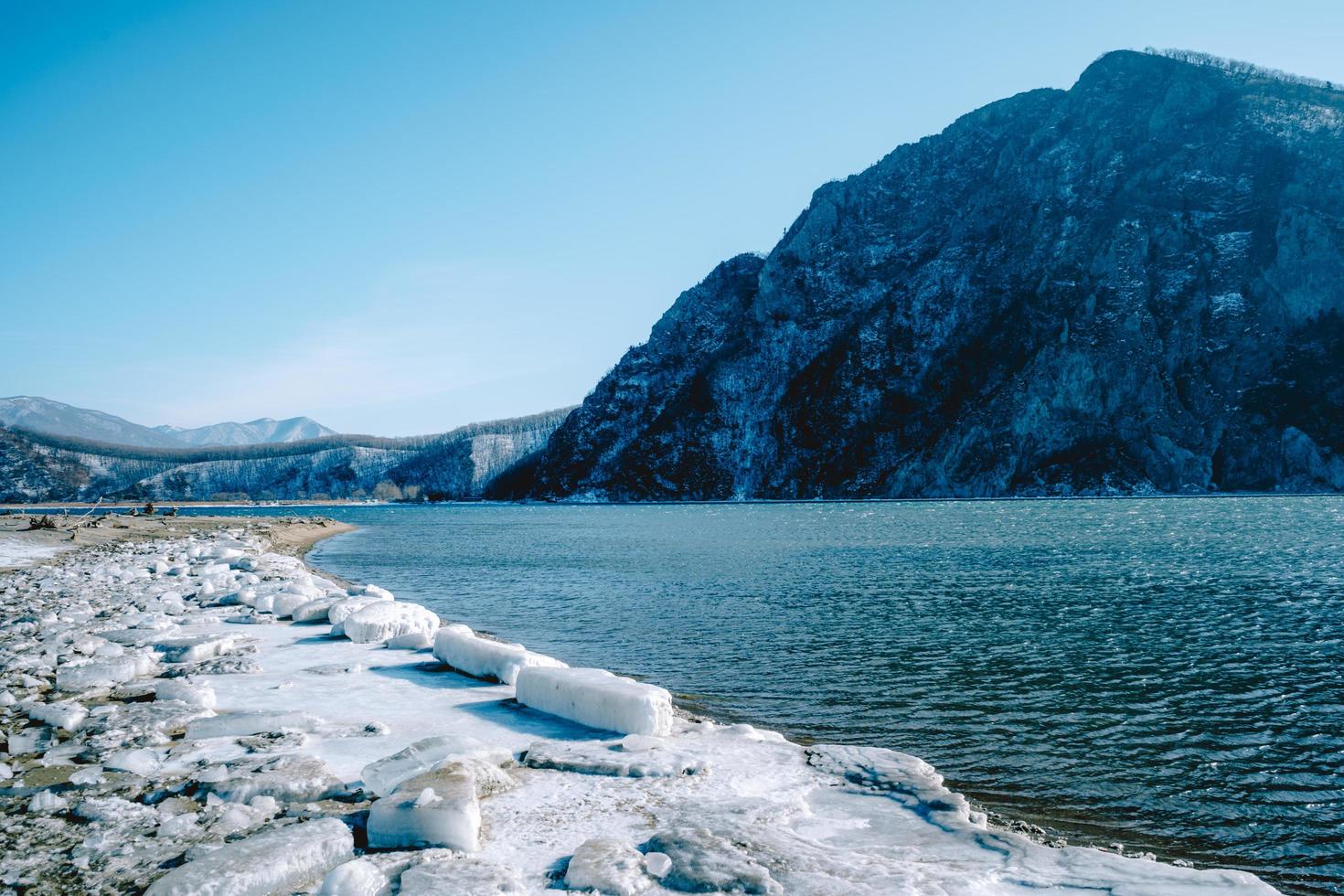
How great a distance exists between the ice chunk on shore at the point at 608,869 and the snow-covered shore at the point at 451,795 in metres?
0.02

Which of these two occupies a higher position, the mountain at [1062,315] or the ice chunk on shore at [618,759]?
the mountain at [1062,315]

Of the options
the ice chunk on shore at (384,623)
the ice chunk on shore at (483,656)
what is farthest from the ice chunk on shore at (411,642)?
the ice chunk on shore at (483,656)

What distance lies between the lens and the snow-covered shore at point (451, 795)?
5.60 metres

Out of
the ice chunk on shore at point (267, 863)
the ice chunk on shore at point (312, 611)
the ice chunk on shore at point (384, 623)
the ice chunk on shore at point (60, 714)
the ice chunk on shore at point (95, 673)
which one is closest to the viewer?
the ice chunk on shore at point (267, 863)

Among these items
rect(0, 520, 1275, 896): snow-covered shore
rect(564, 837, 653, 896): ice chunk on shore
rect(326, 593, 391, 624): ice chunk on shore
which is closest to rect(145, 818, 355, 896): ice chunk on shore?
rect(0, 520, 1275, 896): snow-covered shore

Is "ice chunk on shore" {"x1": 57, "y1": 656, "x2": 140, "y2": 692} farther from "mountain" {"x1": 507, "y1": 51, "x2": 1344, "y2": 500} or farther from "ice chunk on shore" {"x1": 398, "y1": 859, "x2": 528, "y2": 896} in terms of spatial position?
"mountain" {"x1": 507, "y1": 51, "x2": 1344, "y2": 500}

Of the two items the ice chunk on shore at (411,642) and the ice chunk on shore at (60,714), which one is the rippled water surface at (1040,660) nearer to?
the ice chunk on shore at (411,642)

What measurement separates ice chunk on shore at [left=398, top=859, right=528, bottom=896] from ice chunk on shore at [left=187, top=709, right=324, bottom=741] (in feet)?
14.9

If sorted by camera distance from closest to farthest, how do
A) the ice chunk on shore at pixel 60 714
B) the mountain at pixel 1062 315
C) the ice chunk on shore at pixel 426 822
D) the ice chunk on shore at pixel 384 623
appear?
the ice chunk on shore at pixel 426 822
the ice chunk on shore at pixel 60 714
the ice chunk on shore at pixel 384 623
the mountain at pixel 1062 315

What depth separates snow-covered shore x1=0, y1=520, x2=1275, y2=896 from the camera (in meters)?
5.60

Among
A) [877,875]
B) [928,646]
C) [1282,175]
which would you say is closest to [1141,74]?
[1282,175]

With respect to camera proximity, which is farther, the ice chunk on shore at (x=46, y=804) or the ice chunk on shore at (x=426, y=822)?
the ice chunk on shore at (x=46, y=804)

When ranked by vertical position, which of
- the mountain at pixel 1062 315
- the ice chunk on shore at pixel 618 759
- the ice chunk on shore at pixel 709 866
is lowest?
the ice chunk on shore at pixel 618 759

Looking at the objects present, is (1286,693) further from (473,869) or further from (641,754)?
(473,869)
